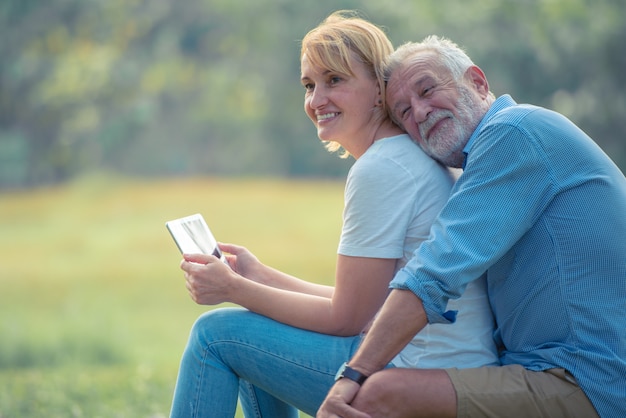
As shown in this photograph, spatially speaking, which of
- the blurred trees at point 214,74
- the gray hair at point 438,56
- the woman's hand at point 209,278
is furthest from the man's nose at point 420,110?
the blurred trees at point 214,74

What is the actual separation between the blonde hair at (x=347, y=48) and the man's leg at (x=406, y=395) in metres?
0.73

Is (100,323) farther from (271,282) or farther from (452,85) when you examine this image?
(452,85)

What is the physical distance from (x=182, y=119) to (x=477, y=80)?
862cm

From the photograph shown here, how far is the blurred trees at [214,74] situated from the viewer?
934cm

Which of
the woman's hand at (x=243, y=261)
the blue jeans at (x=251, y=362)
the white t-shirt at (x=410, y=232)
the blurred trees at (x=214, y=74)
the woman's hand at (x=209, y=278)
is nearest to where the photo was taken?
the white t-shirt at (x=410, y=232)

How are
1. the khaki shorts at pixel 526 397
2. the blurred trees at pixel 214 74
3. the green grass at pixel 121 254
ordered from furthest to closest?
the blurred trees at pixel 214 74
the green grass at pixel 121 254
the khaki shorts at pixel 526 397

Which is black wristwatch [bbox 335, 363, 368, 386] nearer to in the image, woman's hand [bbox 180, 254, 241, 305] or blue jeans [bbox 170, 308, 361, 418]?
blue jeans [bbox 170, 308, 361, 418]

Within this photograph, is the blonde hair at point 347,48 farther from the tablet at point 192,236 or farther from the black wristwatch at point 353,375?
the black wristwatch at point 353,375

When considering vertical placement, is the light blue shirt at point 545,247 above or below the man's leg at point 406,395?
above

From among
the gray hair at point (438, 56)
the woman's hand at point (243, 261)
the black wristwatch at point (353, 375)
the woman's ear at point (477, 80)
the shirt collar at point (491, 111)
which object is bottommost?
the black wristwatch at point (353, 375)

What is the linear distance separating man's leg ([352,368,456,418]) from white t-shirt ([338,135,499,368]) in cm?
10

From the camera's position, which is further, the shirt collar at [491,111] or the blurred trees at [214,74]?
the blurred trees at [214,74]

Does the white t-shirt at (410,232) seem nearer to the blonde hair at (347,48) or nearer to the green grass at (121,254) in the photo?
the blonde hair at (347,48)

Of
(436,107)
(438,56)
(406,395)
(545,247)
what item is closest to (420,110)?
(436,107)
